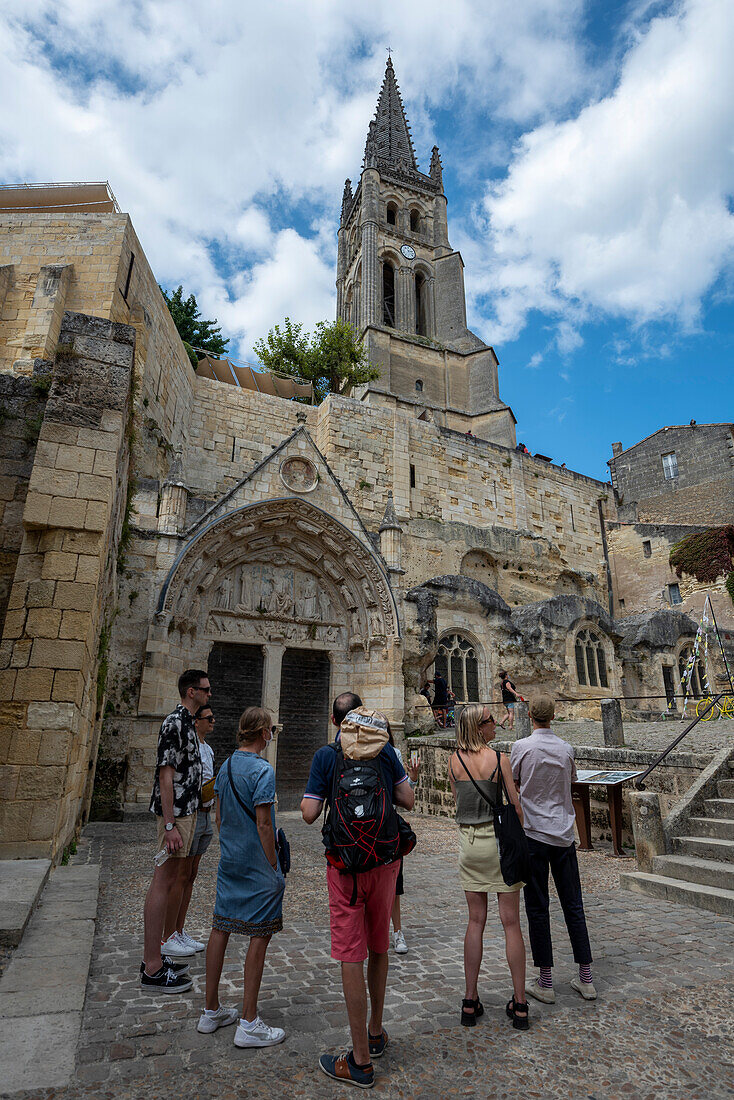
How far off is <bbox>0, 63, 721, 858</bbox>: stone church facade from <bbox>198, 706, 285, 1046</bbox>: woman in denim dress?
2726 millimetres

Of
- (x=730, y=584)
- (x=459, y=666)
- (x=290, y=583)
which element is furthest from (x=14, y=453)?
(x=730, y=584)

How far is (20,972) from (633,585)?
27.7 meters

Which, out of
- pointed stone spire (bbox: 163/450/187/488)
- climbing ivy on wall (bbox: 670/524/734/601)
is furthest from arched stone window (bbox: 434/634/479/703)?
climbing ivy on wall (bbox: 670/524/734/601)

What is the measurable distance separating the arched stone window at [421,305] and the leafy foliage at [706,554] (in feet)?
68.4

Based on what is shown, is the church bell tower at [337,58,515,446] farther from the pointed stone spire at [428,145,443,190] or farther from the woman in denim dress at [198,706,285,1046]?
the woman in denim dress at [198,706,285,1046]

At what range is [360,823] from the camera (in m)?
2.56

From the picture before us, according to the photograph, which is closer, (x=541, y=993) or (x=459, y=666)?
(x=541, y=993)

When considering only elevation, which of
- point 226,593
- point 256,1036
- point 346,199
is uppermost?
point 346,199

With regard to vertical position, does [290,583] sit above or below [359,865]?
above

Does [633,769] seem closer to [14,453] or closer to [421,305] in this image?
[14,453]

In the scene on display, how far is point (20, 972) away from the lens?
2.92 metres

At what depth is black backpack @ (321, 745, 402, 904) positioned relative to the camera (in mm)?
2523

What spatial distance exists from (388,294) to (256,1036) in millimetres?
41049

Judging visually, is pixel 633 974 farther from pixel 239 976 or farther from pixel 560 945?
pixel 239 976
